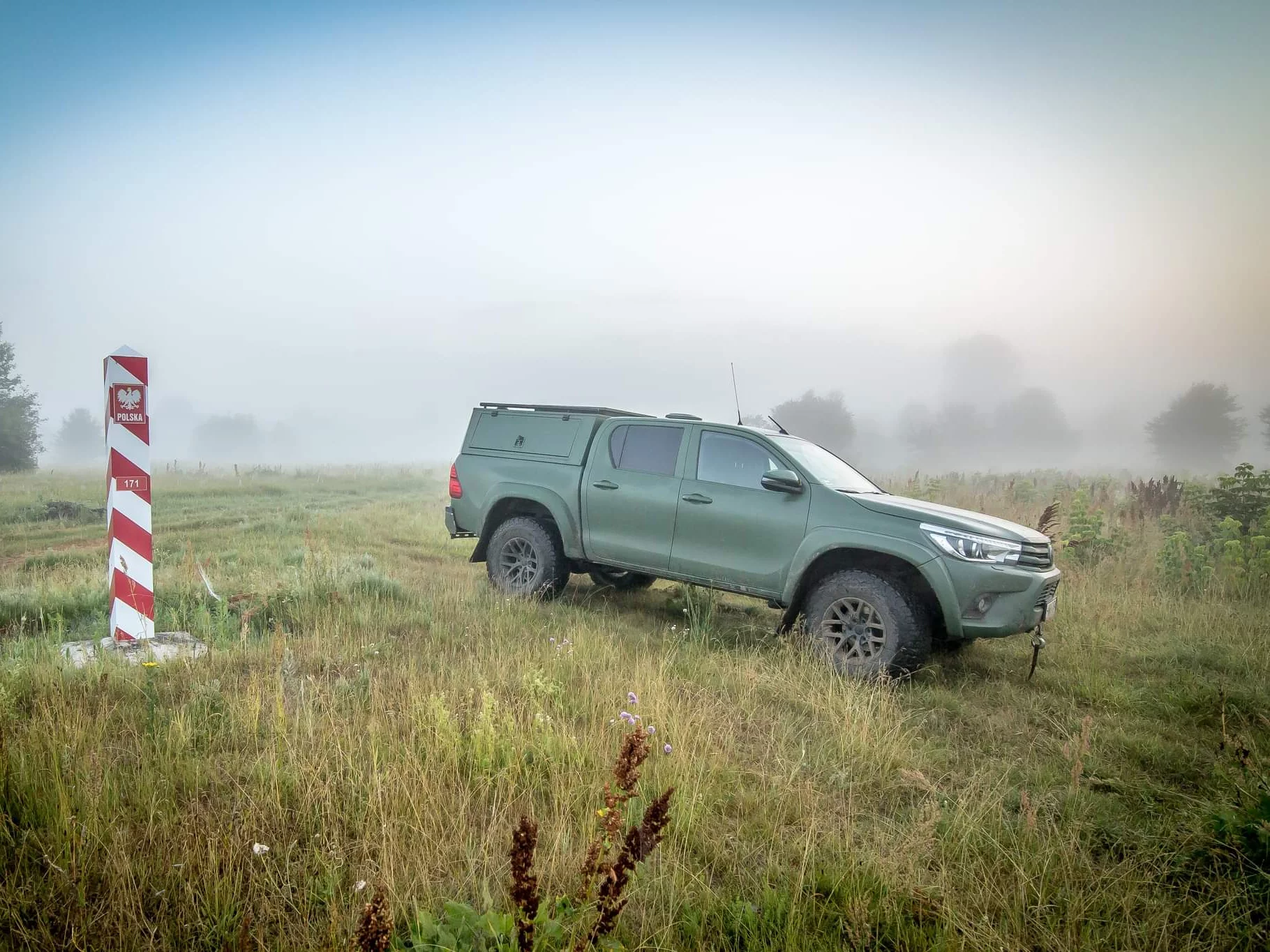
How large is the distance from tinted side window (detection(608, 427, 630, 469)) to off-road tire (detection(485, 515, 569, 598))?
1.05 meters

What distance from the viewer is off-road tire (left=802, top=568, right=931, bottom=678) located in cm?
490

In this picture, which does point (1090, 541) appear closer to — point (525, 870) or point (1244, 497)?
point (1244, 497)

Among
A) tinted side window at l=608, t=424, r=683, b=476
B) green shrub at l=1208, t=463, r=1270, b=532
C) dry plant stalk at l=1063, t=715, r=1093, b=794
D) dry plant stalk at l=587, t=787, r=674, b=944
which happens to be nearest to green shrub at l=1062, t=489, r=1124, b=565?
green shrub at l=1208, t=463, r=1270, b=532

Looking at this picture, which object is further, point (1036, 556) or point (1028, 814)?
point (1036, 556)

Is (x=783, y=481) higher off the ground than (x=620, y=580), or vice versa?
(x=783, y=481)

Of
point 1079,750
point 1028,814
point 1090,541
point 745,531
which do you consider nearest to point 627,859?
point 1028,814

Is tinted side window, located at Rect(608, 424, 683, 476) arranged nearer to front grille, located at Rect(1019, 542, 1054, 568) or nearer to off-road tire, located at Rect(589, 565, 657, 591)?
off-road tire, located at Rect(589, 565, 657, 591)

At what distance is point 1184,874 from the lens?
105 inches

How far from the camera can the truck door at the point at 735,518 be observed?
5.57 metres

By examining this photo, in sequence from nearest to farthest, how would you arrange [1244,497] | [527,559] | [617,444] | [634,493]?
[634,493]
[617,444]
[527,559]
[1244,497]

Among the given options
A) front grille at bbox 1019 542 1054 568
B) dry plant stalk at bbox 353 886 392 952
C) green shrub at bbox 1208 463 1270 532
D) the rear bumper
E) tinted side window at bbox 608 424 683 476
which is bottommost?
dry plant stalk at bbox 353 886 392 952

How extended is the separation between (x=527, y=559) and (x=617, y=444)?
160 centimetres

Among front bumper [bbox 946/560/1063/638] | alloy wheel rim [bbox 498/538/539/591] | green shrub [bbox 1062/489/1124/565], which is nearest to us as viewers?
front bumper [bbox 946/560/1063/638]

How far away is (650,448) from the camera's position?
6535mm
